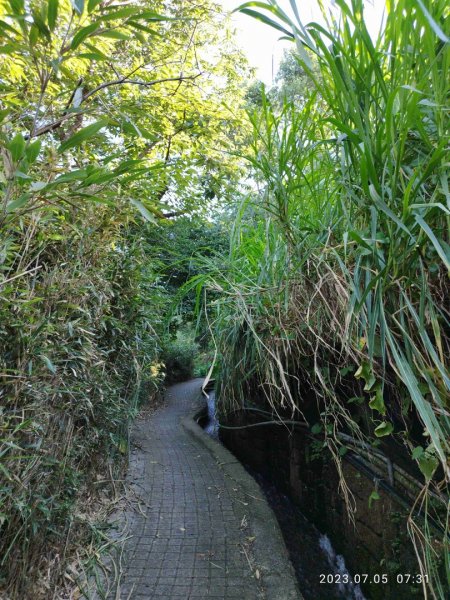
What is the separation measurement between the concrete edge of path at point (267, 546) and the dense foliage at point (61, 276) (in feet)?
3.99

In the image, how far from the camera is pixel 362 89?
3.98 feet

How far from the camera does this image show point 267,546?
2.71 meters

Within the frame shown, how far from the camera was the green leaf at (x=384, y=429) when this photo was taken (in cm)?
127

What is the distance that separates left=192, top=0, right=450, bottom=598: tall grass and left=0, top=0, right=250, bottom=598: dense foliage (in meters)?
0.52

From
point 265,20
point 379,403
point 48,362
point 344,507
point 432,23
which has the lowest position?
point 344,507

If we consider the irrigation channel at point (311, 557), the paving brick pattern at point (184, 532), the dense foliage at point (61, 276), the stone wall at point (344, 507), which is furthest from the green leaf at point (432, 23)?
the paving brick pattern at point (184, 532)

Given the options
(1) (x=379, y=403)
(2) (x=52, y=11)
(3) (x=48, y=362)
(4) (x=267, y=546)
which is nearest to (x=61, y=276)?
(3) (x=48, y=362)

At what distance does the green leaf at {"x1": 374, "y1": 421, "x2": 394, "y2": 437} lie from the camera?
4.17ft

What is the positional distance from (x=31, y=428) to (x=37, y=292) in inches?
21.9

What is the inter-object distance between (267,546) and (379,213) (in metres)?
2.53

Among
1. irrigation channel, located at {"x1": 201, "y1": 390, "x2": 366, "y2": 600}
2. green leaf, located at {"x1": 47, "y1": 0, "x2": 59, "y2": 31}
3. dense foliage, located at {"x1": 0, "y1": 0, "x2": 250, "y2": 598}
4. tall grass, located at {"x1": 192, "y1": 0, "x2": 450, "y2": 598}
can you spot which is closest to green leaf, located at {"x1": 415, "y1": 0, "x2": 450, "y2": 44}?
tall grass, located at {"x1": 192, "y1": 0, "x2": 450, "y2": 598}

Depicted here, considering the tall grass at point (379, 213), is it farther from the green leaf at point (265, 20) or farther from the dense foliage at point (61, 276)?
the dense foliage at point (61, 276)

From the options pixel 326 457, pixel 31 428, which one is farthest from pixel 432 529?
pixel 31 428

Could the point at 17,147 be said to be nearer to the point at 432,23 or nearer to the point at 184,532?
the point at 432,23
